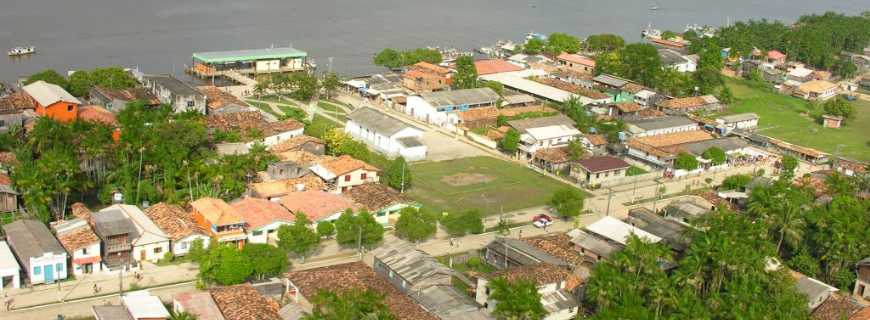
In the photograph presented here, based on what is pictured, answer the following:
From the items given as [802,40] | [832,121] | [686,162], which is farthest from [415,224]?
[802,40]

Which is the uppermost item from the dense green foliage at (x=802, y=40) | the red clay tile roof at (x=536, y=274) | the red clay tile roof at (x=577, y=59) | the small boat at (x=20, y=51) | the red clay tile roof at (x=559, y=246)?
the dense green foliage at (x=802, y=40)

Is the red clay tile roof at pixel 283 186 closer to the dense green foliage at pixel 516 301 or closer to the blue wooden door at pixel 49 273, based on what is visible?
the blue wooden door at pixel 49 273

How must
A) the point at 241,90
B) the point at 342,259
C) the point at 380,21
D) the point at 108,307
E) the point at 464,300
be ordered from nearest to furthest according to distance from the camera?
the point at 108,307 < the point at 464,300 < the point at 342,259 < the point at 241,90 < the point at 380,21

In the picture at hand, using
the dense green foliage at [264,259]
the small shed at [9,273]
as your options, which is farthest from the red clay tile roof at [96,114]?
the dense green foliage at [264,259]

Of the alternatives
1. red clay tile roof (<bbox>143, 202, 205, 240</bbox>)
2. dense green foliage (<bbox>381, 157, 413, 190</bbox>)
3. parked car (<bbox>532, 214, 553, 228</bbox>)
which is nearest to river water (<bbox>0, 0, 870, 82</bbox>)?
dense green foliage (<bbox>381, 157, 413, 190</bbox>)

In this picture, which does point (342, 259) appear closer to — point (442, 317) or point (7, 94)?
point (442, 317)

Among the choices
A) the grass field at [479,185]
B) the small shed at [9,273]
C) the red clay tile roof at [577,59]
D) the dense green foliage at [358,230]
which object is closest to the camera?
the small shed at [9,273]

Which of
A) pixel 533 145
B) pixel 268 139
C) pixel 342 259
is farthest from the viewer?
pixel 533 145

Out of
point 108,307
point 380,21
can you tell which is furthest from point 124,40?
point 108,307
